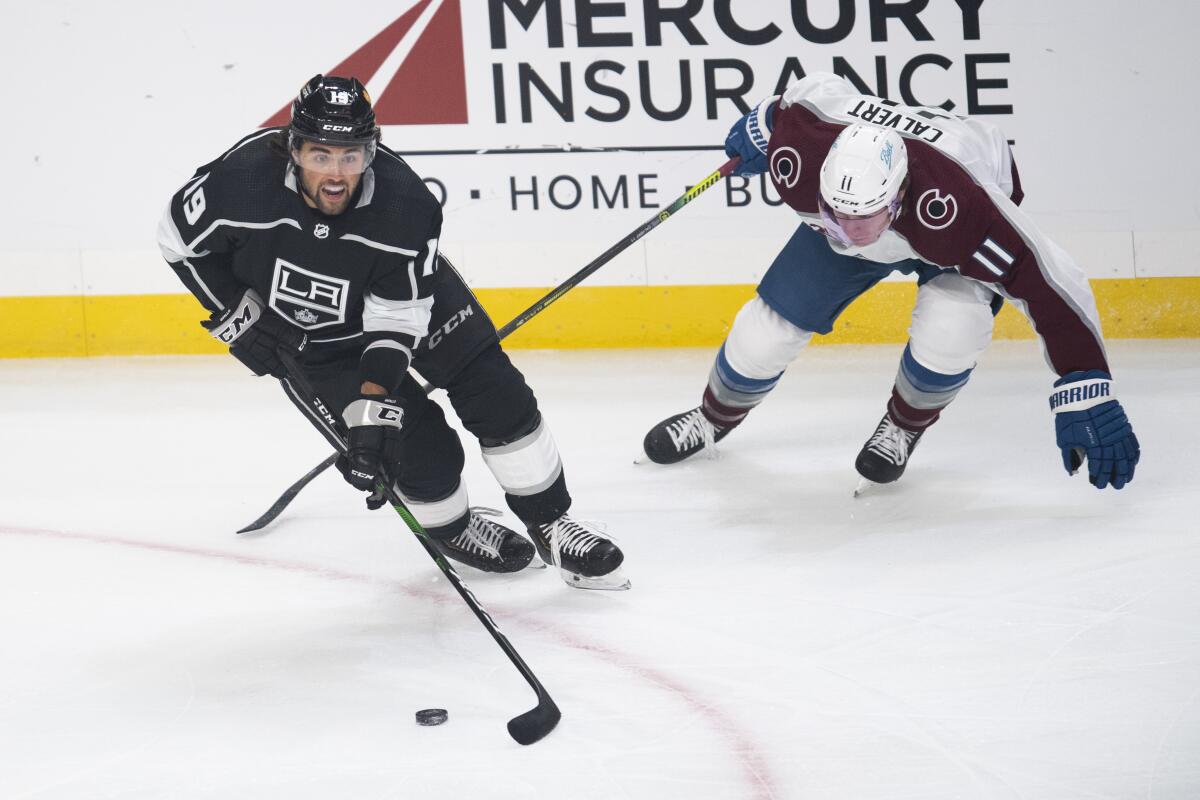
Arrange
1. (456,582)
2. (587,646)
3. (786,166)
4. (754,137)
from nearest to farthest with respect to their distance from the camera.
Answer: (456,582), (587,646), (786,166), (754,137)

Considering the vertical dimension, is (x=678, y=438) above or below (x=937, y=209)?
below

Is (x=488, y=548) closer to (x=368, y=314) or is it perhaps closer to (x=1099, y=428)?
(x=368, y=314)

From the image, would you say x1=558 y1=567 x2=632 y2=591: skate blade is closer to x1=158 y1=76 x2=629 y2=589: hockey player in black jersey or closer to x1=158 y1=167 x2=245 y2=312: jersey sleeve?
x1=158 y1=76 x2=629 y2=589: hockey player in black jersey

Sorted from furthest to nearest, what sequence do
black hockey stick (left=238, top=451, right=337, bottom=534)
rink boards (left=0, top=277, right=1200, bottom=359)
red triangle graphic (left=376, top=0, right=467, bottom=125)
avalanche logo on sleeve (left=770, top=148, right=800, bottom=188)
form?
rink boards (left=0, top=277, right=1200, bottom=359)
red triangle graphic (left=376, top=0, right=467, bottom=125)
black hockey stick (left=238, top=451, right=337, bottom=534)
avalanche logo on sleeve (left=770, top=148, right=800, bottom=188)

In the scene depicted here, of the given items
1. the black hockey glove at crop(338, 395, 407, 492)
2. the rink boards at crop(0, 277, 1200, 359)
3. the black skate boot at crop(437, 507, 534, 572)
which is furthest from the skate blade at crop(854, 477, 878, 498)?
the rink boards at crop(0, 277, 1200, 359)

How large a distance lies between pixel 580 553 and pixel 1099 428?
3.33 feet

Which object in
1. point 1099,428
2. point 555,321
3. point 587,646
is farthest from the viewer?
point 555,321

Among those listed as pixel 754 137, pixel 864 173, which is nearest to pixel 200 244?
pixel 864 173

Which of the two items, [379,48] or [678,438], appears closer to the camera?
[678,438]

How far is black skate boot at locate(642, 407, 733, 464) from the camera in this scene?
3.66 m

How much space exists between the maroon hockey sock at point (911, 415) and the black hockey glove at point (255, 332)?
4.65ft

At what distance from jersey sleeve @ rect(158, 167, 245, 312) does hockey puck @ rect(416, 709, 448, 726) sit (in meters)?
0.89

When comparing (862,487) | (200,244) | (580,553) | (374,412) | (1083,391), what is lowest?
(862,487)

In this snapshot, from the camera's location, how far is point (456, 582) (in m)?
2.40
